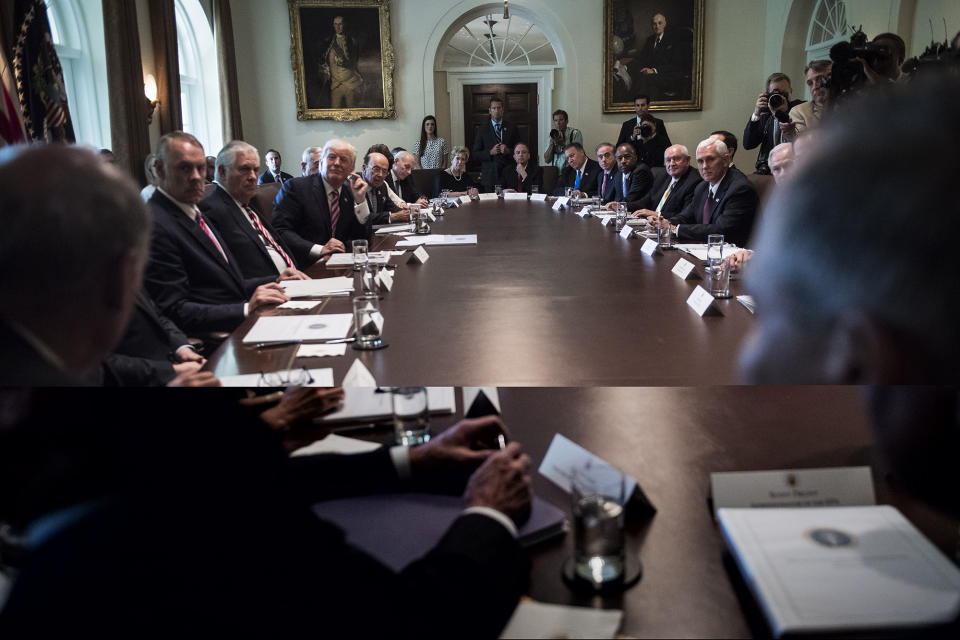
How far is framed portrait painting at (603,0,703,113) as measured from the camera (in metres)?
11.1

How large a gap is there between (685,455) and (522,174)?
9.11m

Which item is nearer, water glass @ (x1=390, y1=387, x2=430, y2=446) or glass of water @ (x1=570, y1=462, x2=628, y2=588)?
glass of water @ (x1=570, y1=462, x2=628, y2=588)

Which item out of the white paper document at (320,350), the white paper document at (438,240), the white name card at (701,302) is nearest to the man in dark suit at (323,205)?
the white paper document at (438,240)

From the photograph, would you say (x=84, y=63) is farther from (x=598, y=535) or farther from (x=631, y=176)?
(x=598, y=535)

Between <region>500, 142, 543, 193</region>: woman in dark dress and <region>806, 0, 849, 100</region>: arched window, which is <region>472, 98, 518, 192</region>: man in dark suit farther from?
<region>806, 0, 849, 100</region>: arched window

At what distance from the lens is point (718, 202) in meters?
4.58

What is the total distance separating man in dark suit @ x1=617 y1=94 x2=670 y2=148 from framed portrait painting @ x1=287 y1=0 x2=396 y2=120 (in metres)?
3.72

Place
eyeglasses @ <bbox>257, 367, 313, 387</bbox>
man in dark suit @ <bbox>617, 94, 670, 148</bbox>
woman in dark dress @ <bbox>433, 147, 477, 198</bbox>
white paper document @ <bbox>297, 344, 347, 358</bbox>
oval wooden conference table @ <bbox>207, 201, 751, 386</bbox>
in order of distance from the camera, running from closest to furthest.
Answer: eyeglasses @ <bbox>257, 367, 313, 387</bbox> → oval wooden conference table @ <bbox>207, 201, 751, 386</bbox> → white paper document @ <bbox>297, 344, 347, 358</bbox> → woman in dark dress @ <bbox>433, 147, 477, 198</bbox> → man in dark suit @ <bbox>617, 94, 670, 148</bbox>

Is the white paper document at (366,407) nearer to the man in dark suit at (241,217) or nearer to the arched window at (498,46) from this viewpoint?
the man in dark suit at (241,217)

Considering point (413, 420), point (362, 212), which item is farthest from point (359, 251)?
point (413, 420)

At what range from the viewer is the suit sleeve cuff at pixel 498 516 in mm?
785

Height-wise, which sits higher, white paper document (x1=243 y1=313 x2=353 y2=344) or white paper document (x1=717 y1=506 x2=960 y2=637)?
white paper document (x1=717 y1=506 x2=960 y2=637)

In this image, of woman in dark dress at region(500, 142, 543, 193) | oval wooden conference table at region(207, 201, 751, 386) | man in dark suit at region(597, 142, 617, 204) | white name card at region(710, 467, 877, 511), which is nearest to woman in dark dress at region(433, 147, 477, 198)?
woman in dark dress at region(500, 142, 543, 193)

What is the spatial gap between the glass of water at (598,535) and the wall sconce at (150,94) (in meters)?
8.02
